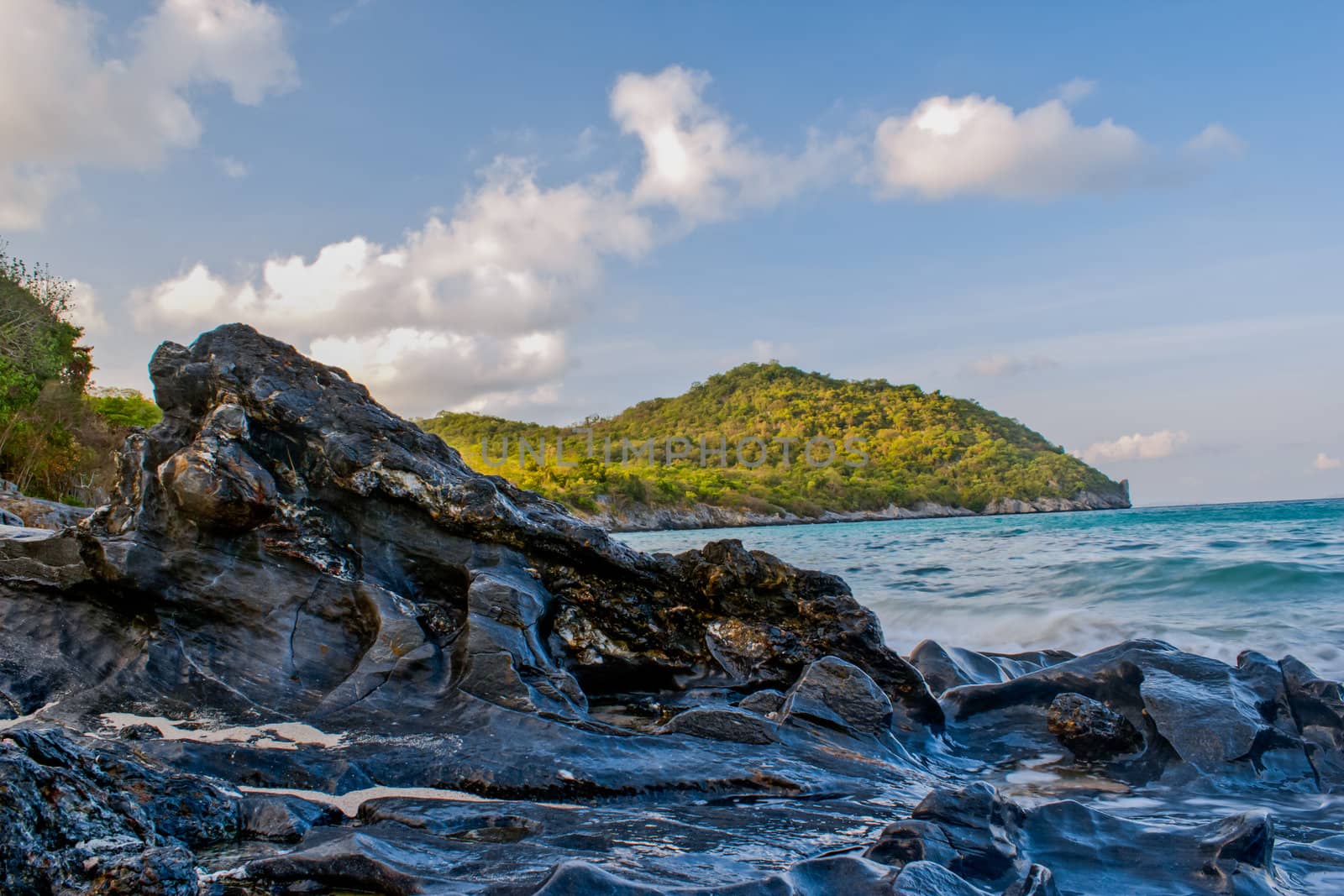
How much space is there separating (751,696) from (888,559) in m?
18.2

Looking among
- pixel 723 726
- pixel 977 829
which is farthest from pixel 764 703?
pixel 977 829

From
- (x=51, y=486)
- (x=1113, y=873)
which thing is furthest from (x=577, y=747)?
(x=51, y=486)

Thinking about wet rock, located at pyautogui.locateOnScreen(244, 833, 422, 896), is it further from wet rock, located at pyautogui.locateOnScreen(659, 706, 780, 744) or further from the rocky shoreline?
the rocky shoreline

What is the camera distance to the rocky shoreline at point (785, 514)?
A: 298 ft

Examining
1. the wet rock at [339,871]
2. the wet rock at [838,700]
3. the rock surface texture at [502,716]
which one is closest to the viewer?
Result: the wet rock at [339,871]

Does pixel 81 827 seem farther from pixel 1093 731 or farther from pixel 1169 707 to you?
pixel 1169 707

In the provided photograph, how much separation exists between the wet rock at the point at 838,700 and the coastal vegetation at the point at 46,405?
30.5 m

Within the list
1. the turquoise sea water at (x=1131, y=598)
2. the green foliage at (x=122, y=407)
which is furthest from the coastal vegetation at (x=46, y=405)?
the turquoise sea water at (x=1131, y=598)

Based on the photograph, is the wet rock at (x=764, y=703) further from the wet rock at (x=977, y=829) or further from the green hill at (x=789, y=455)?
the green hill at (x=789, y=455)

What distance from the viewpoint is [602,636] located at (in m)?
5.91

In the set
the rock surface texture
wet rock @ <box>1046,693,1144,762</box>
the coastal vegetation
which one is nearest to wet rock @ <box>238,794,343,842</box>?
the rock surface texture

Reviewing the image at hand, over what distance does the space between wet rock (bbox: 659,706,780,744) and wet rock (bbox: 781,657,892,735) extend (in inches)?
11.6

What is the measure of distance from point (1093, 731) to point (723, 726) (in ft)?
9.18

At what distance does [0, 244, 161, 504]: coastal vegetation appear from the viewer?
30.0 metres
